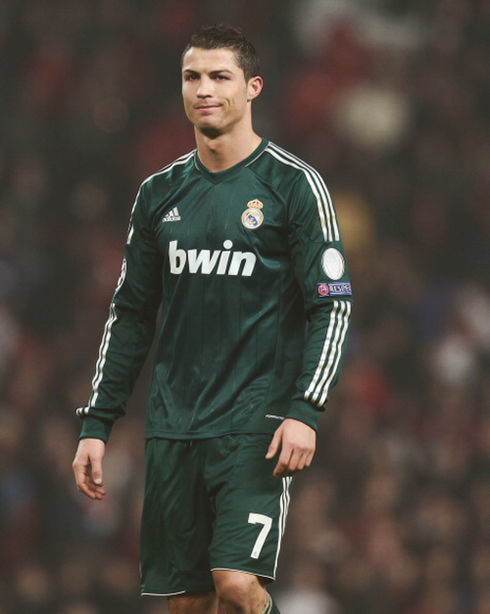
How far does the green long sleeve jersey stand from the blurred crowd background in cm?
433

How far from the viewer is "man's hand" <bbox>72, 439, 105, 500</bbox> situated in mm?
4219

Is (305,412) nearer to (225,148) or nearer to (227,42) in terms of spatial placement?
(225,148)

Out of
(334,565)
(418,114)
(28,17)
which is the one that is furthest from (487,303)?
(28,17)

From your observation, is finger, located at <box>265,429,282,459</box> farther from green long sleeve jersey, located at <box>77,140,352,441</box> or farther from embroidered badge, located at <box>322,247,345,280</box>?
embroidered badge, located at <box>322,247,345,280</box>

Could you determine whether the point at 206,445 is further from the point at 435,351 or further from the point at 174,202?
the point at 435,351

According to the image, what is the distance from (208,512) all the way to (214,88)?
4.45 ft

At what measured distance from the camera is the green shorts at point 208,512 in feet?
13.1

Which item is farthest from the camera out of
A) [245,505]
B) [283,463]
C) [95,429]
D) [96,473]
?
[95,429]

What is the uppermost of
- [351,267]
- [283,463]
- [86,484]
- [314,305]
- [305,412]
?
[351,267]

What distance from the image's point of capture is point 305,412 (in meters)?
3.93

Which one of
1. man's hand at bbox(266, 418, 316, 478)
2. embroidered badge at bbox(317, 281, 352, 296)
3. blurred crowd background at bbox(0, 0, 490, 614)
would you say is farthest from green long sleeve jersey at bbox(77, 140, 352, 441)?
blurred crowd background at bbox(0, 0, 490, 614)

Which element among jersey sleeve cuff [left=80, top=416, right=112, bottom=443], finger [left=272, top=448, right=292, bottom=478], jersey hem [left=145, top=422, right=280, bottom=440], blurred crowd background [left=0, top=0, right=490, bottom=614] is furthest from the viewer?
blurred crowd background [left=0, top=0, right=490, bottom=614]

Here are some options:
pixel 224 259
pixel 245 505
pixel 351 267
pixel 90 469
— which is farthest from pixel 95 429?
pixel 351 267

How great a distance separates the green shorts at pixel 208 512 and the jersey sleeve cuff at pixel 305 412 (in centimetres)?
18
